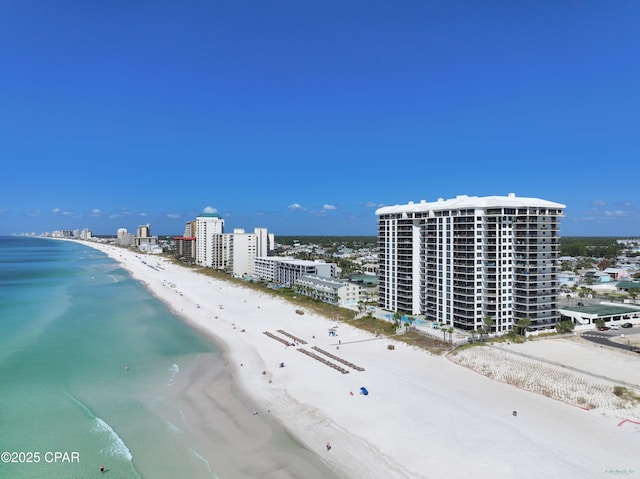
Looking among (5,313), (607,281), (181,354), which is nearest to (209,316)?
(181,354)

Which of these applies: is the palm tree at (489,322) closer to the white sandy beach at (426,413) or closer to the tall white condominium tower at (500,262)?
the tall white condominium tower at (500,262)


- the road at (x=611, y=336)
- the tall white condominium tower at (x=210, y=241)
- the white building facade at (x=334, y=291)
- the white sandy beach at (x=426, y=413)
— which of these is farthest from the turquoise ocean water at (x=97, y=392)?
the tall white condominium tower at (x=210, y=241)

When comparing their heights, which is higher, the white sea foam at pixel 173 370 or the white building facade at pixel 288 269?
the white building facade at pixel 288 269

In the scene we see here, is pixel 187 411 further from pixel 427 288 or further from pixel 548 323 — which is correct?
pixel 548 323

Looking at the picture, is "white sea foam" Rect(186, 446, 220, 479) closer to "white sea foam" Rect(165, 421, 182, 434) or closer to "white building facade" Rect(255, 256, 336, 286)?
"white sea foam" Rect(165, 421, 182, 434)

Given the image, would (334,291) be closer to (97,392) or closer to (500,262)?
(500,262)

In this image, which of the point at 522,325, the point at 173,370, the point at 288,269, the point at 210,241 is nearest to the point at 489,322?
the point at 522,325
